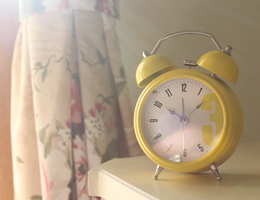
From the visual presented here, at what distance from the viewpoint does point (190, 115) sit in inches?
21.2

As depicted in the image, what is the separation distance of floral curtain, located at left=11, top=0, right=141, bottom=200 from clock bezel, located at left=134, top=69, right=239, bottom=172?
377mm

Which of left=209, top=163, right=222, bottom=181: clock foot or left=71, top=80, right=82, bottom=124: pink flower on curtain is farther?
left=71, top=80, right=82, bottom=124: pink flower on curtain

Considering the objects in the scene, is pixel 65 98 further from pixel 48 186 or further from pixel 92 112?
pixel 48 186

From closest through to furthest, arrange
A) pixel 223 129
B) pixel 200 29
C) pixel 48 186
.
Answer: pixel 223 129, pixel 48 186, pixel 200 29

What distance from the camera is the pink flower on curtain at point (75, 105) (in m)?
0.91

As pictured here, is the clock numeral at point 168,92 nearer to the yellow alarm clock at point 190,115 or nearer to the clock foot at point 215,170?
the yellow alarm clock at point 190,115

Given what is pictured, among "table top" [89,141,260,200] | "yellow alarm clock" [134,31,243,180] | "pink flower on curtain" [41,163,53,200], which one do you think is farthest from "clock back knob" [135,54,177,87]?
"pink flower on curtain" [41,163,53,200]

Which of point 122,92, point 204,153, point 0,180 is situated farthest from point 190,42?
point 0,180

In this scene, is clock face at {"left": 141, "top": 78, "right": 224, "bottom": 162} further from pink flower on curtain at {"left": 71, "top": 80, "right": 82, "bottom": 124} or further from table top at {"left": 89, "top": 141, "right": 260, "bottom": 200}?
pink flower on curtain at {"left": 71, "top": 80, "right": 82, "bottom": 124}

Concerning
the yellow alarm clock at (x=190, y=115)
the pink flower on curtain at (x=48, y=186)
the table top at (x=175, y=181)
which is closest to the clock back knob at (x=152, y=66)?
the yellow alarm clock at (x=190, y=115)

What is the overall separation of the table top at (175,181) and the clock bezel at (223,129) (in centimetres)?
4

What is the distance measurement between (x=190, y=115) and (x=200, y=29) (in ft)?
1.89

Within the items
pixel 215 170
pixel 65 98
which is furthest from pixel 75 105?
pixel 215 170

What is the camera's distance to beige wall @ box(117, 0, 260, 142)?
0.93 m
